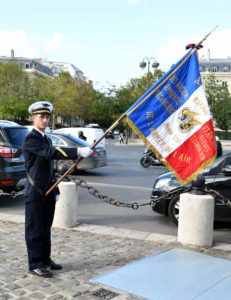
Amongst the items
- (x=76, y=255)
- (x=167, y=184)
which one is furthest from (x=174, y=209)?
(x=76, y=255)

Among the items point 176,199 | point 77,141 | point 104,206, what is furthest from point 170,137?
point 77,141

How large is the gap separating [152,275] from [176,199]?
268 centimetres

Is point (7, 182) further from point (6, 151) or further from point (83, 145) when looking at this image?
point (83, 145)

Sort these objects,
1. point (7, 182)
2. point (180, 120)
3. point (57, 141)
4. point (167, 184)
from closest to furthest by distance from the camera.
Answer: point (180, 120) → point (167, 184) → point (7, 182) → point (57, 141)

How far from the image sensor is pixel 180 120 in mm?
5395

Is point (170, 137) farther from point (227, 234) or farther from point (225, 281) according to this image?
point (227, 234)

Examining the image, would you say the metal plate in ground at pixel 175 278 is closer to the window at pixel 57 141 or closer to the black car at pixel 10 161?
the black car at pixel 10 161

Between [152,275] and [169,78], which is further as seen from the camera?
[169,78]

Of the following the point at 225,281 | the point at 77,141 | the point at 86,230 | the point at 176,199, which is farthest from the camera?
the point at 77,141

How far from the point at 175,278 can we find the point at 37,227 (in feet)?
5.17

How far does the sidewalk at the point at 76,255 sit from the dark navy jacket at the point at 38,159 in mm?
879

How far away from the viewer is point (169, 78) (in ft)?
17.5

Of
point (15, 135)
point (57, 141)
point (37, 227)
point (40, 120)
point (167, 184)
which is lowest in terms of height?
point (37, 227)

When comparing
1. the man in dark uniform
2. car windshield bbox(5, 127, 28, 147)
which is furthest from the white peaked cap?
car windshield bbox(5, 127, 28, 147)
